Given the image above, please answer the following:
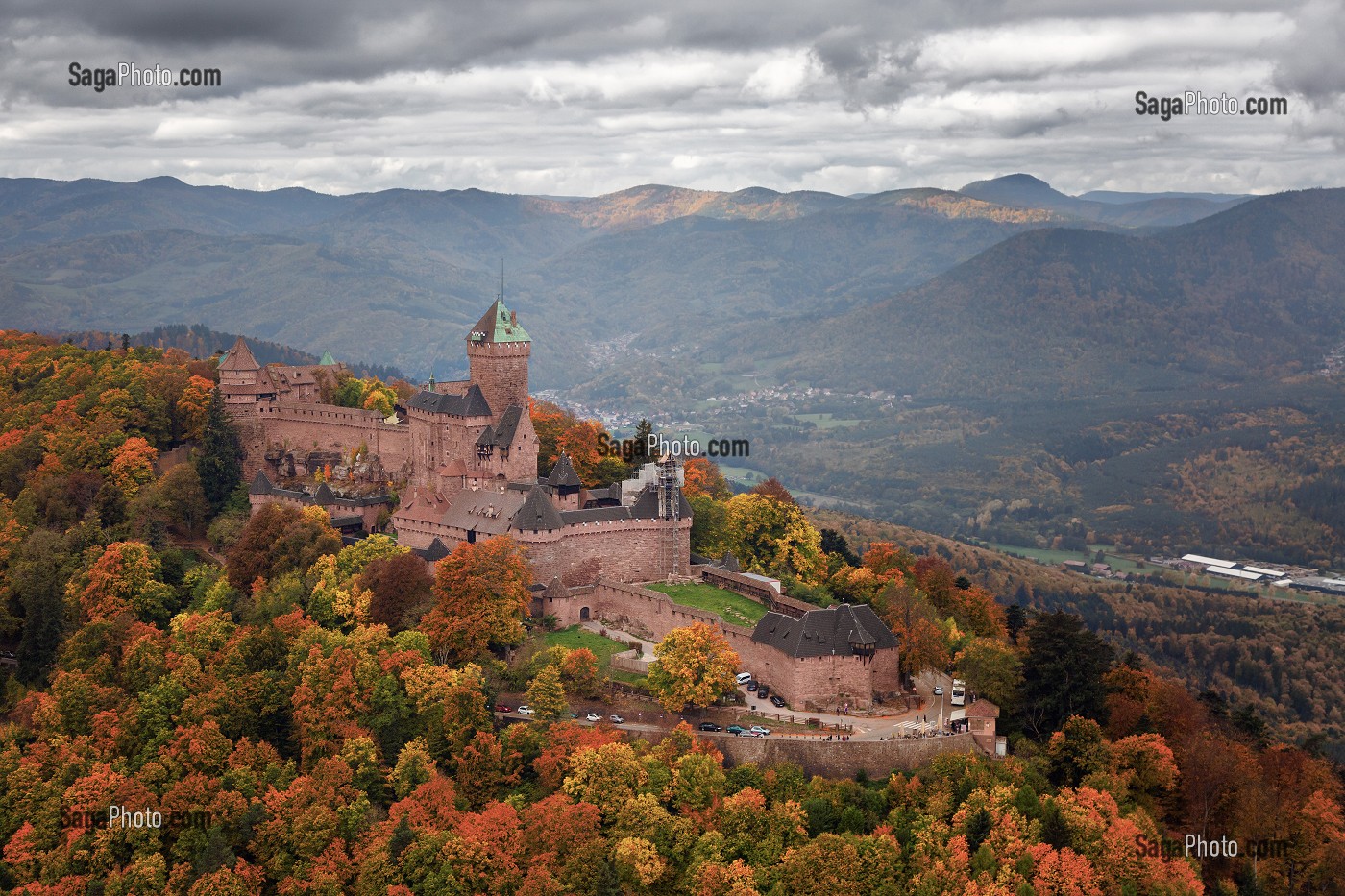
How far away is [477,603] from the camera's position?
250ft

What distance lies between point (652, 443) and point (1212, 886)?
5147 centimetres

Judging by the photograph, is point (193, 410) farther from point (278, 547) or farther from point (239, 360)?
point (278, 547)

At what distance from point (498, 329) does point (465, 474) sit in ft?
35.4

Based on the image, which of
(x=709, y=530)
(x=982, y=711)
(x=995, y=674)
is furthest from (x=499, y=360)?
(x=982, y=711)

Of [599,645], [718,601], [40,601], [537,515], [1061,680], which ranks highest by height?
[537,515]

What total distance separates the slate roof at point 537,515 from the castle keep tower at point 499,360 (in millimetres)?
12308

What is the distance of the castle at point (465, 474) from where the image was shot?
84.8m

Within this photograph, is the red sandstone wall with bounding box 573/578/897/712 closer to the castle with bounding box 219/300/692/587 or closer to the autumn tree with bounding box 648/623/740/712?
the autumn tree with bounding box 648/623/740/712

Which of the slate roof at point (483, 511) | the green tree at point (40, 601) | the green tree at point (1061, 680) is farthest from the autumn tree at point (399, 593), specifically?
the green tree at point (1061, 680)

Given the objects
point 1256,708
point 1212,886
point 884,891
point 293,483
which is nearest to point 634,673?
point 884,891

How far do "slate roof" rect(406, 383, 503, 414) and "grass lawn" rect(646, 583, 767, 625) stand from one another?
18.2 metres

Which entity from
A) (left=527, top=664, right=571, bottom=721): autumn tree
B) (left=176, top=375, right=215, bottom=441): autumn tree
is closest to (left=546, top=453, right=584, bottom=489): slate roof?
(left=527, top=664, right=571, bottom=721): autumn tree

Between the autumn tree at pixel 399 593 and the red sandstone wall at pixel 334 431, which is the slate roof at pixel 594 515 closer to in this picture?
the autumn tree at pixel 399 593

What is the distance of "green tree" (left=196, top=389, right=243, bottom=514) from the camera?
101875 mm
